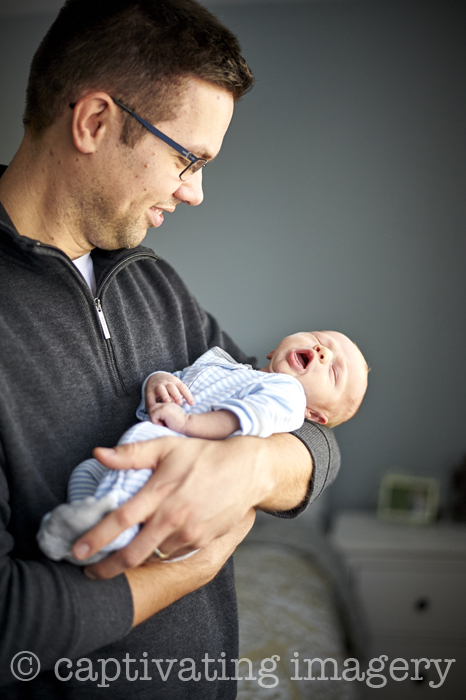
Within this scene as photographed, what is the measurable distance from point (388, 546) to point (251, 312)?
160cm

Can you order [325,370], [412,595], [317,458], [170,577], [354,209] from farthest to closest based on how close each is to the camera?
1. [354,209]
2. [412,595]
3. [325,370]
4. [317,458]
5. [170,577]

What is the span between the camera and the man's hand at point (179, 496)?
829mm

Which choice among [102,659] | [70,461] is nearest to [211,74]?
[70,461]

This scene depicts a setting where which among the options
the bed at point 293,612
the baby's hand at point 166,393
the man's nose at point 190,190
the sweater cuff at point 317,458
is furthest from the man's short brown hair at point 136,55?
the bed at point 293,612

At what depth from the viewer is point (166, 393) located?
1.04 meters

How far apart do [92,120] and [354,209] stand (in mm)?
2403

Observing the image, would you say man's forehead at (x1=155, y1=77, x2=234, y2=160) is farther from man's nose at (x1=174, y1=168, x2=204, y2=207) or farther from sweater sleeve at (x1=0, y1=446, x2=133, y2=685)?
sweater sleeve at (x1=0, y1=446, x2=133, y2=685)

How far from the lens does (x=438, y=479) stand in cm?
330

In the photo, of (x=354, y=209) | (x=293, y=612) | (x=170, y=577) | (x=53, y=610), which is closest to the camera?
(x=53, y=610)

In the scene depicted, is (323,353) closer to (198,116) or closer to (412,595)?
(198,116)

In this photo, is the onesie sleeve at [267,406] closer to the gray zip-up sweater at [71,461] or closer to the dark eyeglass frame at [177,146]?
the gray zip-up sweater at [71,461]

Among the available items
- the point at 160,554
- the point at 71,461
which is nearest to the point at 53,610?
the point at 160,554

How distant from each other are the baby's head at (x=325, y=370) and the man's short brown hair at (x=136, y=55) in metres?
0.63

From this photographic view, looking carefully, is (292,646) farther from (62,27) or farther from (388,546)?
(62,27)
